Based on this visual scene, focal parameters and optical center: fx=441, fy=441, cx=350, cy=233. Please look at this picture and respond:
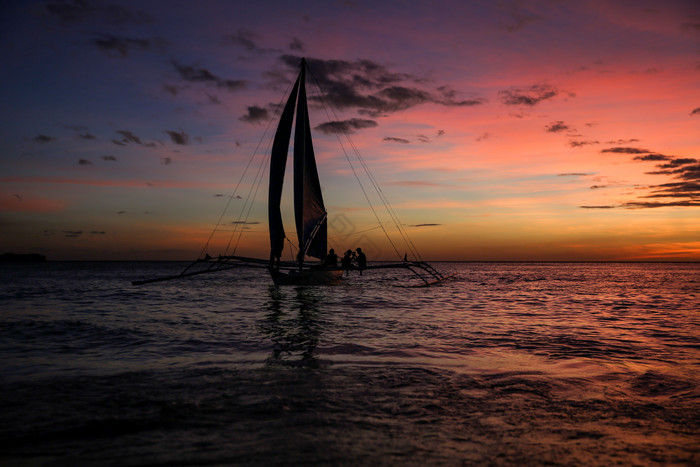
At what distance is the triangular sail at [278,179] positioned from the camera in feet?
105

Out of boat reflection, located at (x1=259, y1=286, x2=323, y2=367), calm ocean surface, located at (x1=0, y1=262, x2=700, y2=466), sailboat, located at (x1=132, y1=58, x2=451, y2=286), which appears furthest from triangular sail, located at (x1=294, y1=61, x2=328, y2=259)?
calm ocean surface, located at (x1=0, y1=262, x2=700, y2=466)

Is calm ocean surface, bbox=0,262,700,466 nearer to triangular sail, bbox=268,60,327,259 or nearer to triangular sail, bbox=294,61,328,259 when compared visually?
triangular sail, bbox=268,60,327,259

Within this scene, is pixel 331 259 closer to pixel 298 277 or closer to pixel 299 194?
pixel 298 277

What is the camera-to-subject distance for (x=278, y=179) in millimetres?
32219

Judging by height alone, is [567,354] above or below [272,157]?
below

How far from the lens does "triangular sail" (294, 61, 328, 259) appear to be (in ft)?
108

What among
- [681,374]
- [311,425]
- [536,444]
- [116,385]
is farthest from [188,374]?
[681,374]

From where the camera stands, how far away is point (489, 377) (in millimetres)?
9055

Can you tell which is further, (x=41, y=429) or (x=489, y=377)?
(x=489, y=377)

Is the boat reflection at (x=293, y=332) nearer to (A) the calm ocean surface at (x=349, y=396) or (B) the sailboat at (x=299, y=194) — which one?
(A) the calm ocean surface at (x=349, y=396)

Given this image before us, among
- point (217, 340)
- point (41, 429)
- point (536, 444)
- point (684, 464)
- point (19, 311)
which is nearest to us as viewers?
point (684, 464)

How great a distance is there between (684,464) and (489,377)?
4.11 meters

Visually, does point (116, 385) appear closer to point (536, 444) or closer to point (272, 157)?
point (536, 444)

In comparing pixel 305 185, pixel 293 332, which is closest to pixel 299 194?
pixel 305 185
